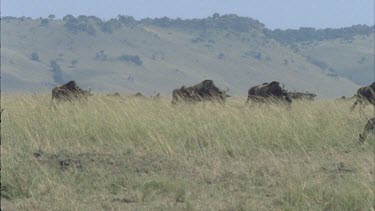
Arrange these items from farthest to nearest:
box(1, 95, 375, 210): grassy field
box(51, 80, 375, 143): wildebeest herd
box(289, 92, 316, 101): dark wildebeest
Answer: box(289, 92, 316, 101): dark wildebeest
box(51, 80, 375, 143): wildebeest herd
box(1, 95, 375, 210): grassy field

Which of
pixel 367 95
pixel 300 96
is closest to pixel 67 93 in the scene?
pixel 367 95

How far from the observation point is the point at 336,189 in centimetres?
799

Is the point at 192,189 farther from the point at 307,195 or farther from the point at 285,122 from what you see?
the point at 285,122

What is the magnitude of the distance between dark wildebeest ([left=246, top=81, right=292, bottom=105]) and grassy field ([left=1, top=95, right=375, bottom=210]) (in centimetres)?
484

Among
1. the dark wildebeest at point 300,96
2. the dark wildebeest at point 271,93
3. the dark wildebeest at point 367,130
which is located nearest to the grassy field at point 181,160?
the dark wildebeest at point 367,130

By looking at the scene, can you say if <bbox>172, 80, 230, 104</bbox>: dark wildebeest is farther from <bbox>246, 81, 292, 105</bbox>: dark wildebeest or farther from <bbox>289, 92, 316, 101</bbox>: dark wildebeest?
<bbox>289, 92, 316, 101</bbox>: dark wildebeest

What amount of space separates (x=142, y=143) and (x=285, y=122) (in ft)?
9.13

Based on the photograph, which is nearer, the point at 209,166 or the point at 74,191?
the point at 74,191

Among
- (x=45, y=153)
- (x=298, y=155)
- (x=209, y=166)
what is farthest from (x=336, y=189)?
(x=45, y=153)

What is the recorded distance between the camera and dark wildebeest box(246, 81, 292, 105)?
66.5 ft

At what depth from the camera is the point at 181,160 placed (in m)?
10.0

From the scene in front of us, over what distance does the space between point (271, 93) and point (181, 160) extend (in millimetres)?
11292

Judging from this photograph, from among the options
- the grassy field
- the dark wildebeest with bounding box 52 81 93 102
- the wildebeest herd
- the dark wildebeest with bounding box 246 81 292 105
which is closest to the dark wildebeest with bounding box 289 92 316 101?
the dark wildebeest with bounding box 246 81 292 105

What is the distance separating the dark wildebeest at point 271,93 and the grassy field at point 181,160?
4.84 metres
